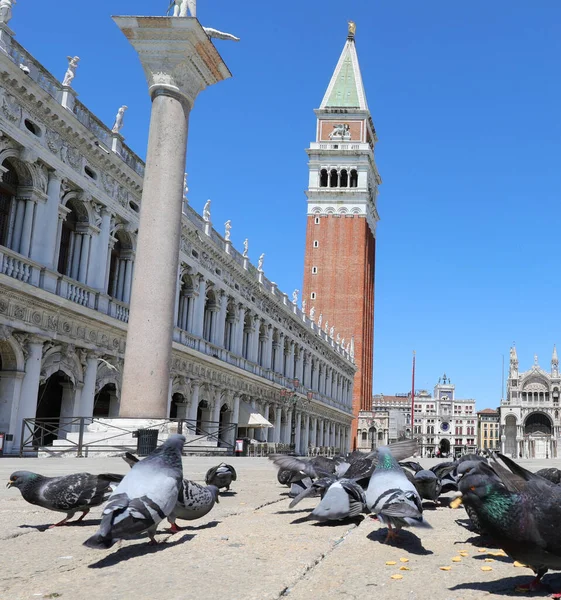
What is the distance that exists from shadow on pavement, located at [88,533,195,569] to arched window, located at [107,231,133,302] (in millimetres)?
22309

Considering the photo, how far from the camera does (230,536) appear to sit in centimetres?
541

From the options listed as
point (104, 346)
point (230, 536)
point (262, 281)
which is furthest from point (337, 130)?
point (230, 536)

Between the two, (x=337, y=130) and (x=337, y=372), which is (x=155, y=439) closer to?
(x=337, y=372)

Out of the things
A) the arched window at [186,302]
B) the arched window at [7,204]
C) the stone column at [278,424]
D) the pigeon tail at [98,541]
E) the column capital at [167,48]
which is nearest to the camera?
the pigeon tail at [98,541]

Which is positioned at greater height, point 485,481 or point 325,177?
point 325,177

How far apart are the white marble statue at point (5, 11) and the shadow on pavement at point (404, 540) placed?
18.0 meters

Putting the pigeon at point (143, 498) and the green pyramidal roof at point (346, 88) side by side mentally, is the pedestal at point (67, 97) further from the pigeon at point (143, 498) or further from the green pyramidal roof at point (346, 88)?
the green pyramidal roof at point (346, 88)

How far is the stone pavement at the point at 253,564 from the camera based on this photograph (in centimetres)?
374

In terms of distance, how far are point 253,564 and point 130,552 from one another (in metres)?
0.85

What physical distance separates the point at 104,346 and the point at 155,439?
1051 centimetres

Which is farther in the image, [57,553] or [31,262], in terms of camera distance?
[31,262]

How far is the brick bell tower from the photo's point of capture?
75.2 meters

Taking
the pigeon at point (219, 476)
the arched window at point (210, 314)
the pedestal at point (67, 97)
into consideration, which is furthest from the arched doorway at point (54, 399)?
the pigeon at point (219, 476)

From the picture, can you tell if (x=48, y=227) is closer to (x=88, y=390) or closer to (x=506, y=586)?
(x=88, y=390)
